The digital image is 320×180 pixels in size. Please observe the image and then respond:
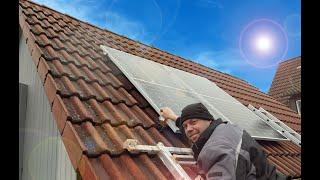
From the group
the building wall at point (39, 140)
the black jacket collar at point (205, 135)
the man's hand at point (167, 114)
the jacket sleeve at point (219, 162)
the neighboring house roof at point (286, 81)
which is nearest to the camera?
the jacket sleeve at point (219, 162)

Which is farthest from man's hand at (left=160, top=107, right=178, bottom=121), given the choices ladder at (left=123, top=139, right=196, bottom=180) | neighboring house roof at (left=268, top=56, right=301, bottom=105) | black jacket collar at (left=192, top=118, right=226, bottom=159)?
neighboring house roof at (left=268, top=56, right=301, bottom=105)

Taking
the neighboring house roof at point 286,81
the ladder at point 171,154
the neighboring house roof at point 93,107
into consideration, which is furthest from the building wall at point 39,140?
the neighboring house roof at point 286,81

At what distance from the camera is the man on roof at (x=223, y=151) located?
2545mm

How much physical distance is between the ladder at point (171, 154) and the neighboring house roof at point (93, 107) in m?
0.06

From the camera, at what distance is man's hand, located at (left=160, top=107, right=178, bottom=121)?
3719mm

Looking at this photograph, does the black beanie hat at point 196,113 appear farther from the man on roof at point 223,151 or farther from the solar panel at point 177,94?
the solar panel at point 177,94

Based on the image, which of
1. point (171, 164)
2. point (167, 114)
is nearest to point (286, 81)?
point (167, 114)

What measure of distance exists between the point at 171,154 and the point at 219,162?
2.99 feet

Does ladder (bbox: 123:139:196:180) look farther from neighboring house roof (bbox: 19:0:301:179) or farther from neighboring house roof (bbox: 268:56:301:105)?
neighboring house roof (bbox: 268:56:301:105)

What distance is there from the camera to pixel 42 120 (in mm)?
3982

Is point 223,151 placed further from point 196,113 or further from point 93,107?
point 93,107
